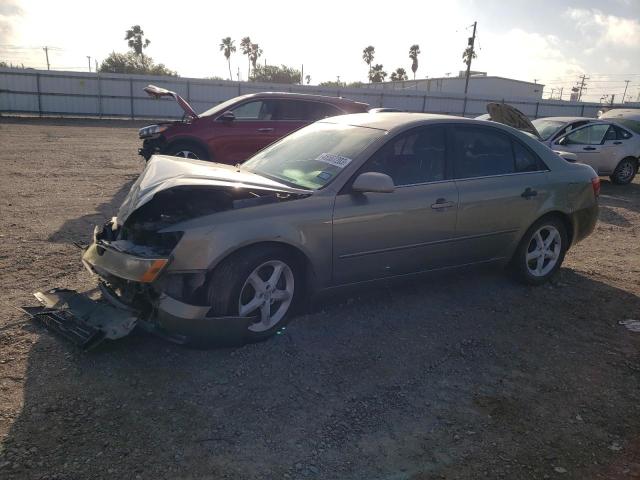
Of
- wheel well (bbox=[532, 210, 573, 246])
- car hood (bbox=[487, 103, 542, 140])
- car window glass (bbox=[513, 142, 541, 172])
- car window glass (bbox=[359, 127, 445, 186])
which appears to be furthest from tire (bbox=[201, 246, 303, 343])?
car hood (bbox=[487, 103, 542, 140])

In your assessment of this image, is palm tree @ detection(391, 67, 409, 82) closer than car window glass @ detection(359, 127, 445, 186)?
No

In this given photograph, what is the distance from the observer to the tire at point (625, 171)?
1199cm

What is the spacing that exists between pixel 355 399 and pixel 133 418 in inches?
50.5

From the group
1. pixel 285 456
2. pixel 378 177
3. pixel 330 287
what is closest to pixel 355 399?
pixel 285 456

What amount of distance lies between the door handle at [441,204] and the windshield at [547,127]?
27.8 ft

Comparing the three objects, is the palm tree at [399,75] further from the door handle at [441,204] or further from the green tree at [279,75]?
the door handle at [441,204]

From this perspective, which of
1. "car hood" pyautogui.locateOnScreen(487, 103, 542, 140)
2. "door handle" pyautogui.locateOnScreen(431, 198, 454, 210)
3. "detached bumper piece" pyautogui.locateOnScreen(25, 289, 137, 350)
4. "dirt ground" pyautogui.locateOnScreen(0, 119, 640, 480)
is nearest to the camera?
"dirt ground" pyautogui.locateOnScreen(0, 119, 640, 480)

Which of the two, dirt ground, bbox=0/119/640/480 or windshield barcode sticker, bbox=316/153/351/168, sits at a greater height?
windshield barcode sticker, bbox=316/153/351/168

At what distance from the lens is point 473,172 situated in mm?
4504

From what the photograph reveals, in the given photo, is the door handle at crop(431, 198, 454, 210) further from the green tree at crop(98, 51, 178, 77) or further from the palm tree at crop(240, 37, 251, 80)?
the palm tree at crop(240, 37, 251, 80)

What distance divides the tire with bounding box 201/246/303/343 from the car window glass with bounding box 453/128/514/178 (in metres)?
1.85

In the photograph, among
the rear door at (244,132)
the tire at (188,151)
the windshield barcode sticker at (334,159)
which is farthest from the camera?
the rear door at (244,132)

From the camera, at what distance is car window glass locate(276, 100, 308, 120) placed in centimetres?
955

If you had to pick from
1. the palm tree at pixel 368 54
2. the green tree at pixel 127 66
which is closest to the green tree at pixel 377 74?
the palm tree at pixel 368 54
